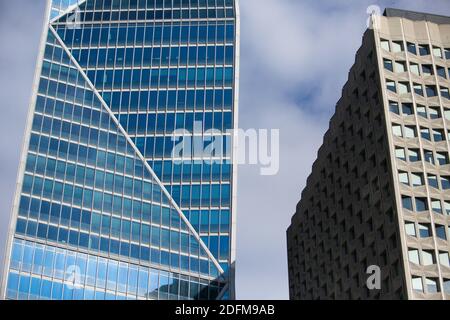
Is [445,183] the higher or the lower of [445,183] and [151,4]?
the lower

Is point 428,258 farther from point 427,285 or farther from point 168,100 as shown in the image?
point 168,100

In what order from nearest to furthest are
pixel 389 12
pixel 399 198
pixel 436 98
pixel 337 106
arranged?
pixel 399 198 → pixel 436 98 → pixel 389 12 → pixel 337 106

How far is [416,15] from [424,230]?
30.1 meters

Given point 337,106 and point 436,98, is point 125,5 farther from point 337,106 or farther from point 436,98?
point 436,98

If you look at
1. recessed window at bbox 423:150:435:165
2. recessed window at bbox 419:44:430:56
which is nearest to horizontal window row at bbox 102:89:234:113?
recessed window at bbox 419:44:430:56

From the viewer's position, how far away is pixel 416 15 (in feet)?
331

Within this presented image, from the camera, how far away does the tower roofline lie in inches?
3942

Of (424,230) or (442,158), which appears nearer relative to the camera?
(424,230)

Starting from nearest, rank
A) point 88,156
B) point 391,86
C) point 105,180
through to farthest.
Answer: point 391,86 < point 105,180 < point 88,156

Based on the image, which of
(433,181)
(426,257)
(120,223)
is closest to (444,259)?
(426,257)

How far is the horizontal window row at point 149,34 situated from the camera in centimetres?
14188

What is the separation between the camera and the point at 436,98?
93.2 meters
